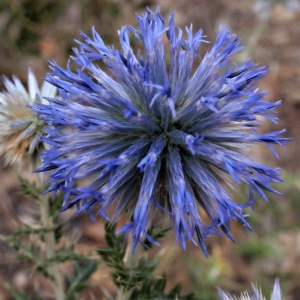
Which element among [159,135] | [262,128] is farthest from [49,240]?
[262,128]

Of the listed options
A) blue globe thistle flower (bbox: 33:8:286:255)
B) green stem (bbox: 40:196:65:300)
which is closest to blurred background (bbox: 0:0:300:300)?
green stem (bbox: 40:196:65:300)

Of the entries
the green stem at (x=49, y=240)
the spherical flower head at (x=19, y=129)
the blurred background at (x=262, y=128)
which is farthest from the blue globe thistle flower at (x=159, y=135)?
the blurred background at (x=262, y=128)

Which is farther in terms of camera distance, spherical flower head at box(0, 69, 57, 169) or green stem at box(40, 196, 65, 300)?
green stem at box(40, 196, 65, 300)

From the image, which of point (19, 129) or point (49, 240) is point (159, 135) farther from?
point (49, 240)

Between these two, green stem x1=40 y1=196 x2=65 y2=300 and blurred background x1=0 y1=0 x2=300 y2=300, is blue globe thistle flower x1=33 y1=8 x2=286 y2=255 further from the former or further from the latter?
blurred background x1=0 y1=0 x2=300 y2=300

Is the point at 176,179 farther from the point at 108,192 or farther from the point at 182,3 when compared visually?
the point at 182,3

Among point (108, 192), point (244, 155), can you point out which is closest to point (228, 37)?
point (244, 155)
